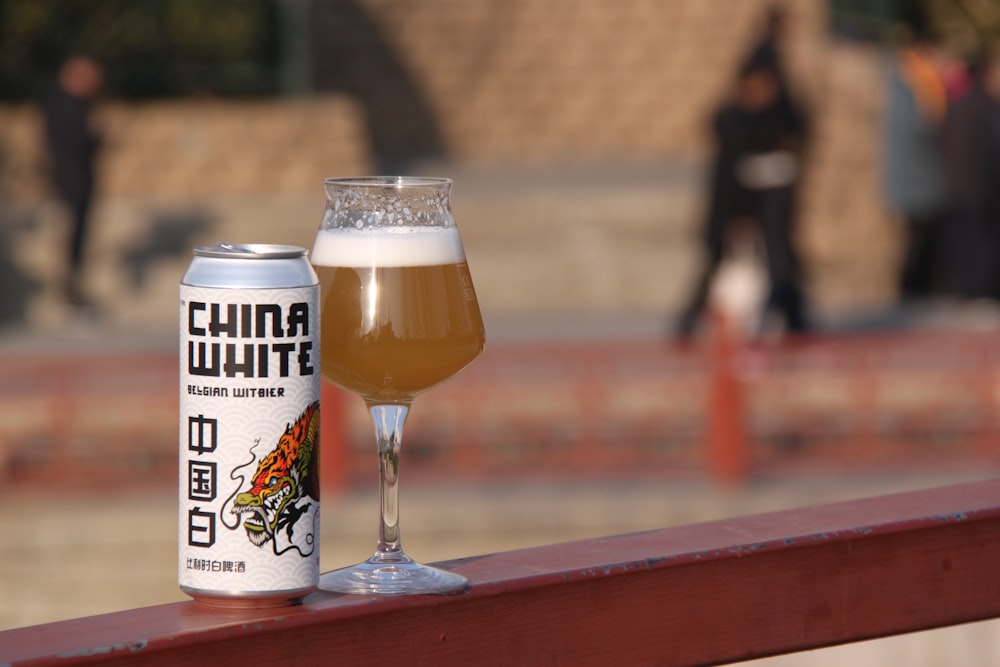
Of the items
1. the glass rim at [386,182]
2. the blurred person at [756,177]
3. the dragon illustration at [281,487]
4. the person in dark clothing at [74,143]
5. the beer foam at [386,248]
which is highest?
the person in dark clothing at [74,143]

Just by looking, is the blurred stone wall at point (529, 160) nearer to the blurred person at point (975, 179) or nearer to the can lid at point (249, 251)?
the blurred person at point (975, 179)

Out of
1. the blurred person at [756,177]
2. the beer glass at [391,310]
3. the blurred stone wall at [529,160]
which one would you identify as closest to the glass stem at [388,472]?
the beer glass at [391,310]

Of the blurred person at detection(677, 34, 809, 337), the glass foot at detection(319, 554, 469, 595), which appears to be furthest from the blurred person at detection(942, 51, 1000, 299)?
the glass foot at detection(319, 554, 469, 595)

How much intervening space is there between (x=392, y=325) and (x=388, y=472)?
173 mm

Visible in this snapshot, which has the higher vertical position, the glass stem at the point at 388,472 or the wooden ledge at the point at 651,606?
the glass stem at the point at 388,472

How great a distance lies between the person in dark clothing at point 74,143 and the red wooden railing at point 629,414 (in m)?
3.52

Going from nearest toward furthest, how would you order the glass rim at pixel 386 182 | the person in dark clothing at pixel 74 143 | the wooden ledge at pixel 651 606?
the wooden ledge at pixel 651 606 < the glass rim at pixel 386 182 < the person in dark clothing at pixel 74 143

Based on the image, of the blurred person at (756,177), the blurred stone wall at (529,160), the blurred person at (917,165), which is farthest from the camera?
the blurred stone wall at (529,160)

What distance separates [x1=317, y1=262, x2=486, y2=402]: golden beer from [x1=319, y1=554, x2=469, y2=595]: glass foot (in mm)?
191

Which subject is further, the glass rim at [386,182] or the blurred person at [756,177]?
the blurred person at [756,177]

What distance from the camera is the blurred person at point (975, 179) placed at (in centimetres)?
1200

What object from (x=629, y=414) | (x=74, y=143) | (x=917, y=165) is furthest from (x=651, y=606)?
(x=917, y=165)

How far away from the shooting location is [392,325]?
1974 millimetres

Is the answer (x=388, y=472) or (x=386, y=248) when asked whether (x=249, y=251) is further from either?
(x=388, y=472)
